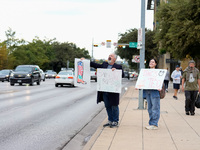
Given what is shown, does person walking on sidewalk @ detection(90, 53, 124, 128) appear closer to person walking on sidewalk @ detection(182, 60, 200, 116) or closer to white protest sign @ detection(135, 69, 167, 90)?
white protest sign @ detection(135, 69, 167, 90)

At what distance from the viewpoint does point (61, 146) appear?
7.00m

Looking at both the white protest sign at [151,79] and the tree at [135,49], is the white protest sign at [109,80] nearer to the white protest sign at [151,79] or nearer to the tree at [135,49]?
the white protest sign at [151,79]

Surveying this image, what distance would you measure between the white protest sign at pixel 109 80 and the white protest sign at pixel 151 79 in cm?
56

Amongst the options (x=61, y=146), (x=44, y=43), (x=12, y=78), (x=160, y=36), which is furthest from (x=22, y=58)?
(x=61, y=146)

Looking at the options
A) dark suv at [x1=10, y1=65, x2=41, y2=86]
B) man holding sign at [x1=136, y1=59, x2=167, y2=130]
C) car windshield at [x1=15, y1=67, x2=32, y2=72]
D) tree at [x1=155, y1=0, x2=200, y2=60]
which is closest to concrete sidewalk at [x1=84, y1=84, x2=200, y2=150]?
man holding sign at [x1=136, y1=59, x2=167, y2=130]

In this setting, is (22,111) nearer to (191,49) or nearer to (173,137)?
(173,137)

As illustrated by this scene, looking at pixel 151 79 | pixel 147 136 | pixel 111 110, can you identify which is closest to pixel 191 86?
pixel 151 79

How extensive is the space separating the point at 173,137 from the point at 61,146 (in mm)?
2273

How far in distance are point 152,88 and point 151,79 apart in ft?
1.00

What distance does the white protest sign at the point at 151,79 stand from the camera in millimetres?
8484

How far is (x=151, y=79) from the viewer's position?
862 cm

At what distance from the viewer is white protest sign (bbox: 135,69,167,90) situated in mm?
8484

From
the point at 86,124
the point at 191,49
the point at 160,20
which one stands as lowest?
the point at 86,124

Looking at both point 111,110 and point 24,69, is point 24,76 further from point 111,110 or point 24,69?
point 111,110
